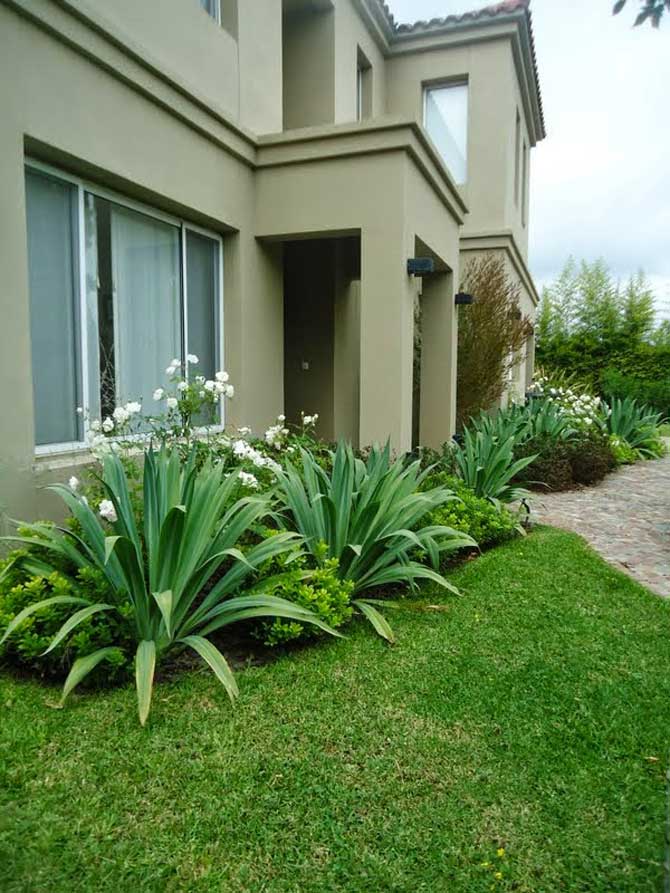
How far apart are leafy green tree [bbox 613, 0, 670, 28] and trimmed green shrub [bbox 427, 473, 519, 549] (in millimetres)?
4093

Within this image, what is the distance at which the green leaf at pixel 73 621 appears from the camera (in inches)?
112

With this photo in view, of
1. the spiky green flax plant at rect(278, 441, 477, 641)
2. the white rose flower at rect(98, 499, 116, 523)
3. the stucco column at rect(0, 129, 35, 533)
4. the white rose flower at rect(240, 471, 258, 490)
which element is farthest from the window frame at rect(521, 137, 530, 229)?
the white rose flower at rect(98, 499, 116, 523)

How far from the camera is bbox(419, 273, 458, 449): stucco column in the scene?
31.7 feet

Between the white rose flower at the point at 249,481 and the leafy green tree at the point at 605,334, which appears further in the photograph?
the leafy green tree at the point at 605,334

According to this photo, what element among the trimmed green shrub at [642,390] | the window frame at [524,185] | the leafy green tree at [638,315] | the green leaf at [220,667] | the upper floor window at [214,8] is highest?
the window frame at [524,185]

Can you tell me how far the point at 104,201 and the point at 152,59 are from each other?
127cm

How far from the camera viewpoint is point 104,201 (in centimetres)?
561

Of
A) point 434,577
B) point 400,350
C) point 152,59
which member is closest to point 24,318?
point 152,59

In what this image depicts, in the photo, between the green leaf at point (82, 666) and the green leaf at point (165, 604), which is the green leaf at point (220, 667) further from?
the green leaf at point (82, 666)

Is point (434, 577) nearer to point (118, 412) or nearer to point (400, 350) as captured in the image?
point (118, 412)

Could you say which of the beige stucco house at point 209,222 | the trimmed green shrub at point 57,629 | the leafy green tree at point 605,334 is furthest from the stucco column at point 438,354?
the leafy green tree at point 605,334

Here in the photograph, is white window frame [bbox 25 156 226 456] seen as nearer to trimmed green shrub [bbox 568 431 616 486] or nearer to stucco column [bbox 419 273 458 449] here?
stucco column [bbox 419 273 458 449]

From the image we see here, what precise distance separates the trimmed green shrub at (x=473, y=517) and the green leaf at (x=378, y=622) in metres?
1.55

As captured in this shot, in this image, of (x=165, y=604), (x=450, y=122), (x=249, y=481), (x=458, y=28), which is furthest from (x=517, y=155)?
(x=165, y=604)
